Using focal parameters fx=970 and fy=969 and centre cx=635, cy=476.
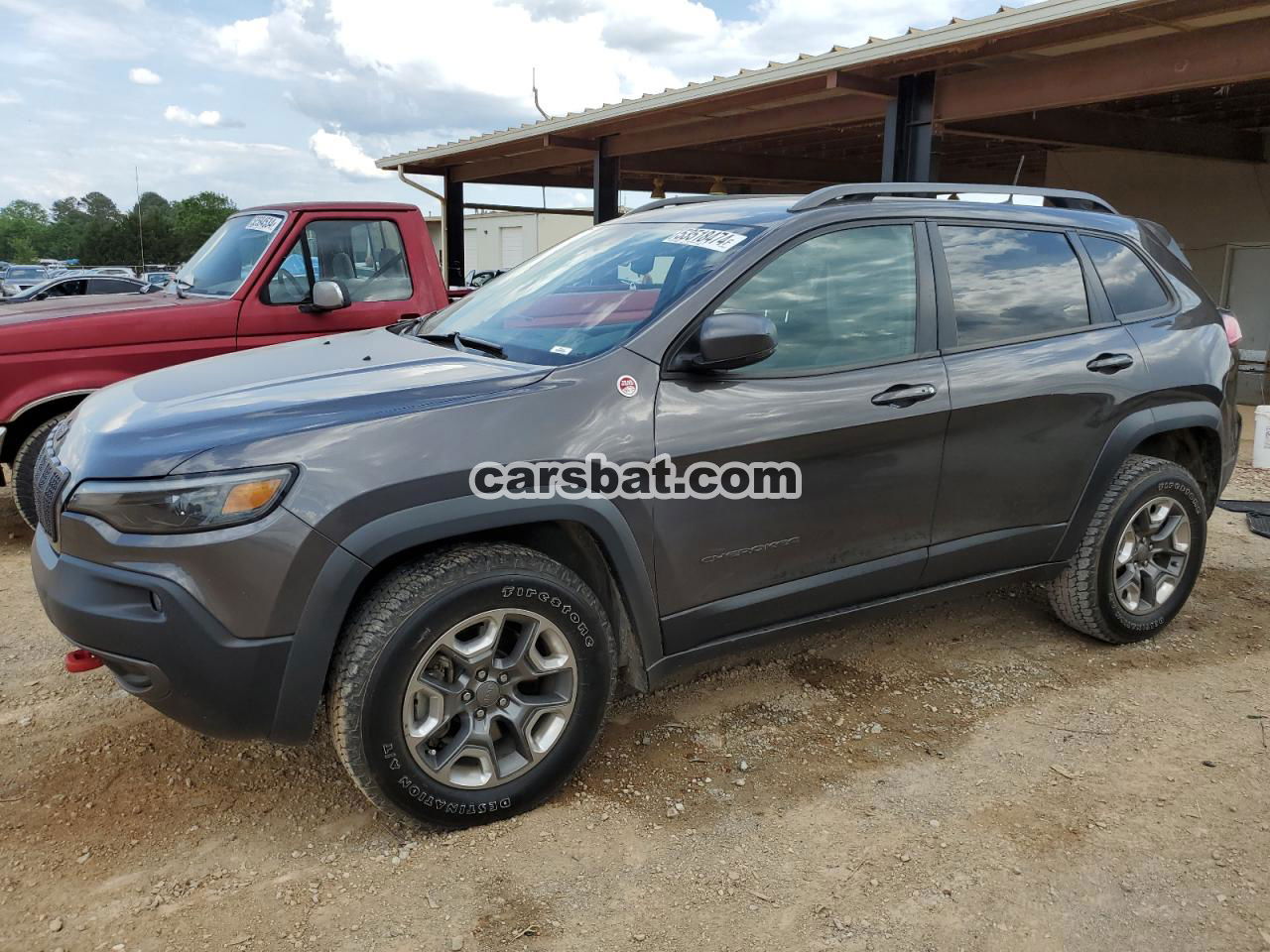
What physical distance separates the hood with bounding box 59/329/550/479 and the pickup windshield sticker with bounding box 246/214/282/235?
3019 mm

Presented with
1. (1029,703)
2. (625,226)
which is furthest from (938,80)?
(1029,703)

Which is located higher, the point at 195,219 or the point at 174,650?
the point at 195,219

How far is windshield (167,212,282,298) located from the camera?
19.8 ft

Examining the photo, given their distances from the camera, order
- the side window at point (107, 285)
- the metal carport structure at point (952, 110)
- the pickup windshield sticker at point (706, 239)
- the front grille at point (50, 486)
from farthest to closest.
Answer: the side window at point (107, 285)
the metal carport structure at point (952, 110)
the pickup windshield sticker at point (706, 239)
the front grille at point (50, 486)

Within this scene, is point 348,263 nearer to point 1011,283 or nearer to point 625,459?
point 625,459

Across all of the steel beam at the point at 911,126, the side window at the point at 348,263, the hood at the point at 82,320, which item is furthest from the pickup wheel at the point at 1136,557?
the steel beam at the point at 911,126

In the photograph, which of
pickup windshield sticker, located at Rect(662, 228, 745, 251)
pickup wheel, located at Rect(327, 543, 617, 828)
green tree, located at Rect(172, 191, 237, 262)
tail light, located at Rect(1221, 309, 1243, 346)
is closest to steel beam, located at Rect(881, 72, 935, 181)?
tail light, located at Rect(1221, 309, 1243, 346)

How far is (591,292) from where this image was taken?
3.42 meters

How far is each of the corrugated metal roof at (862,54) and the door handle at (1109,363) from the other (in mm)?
4068

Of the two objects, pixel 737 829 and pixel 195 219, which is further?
pixel 195 219

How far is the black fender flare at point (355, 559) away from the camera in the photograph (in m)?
2.50

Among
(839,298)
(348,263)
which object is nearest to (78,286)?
(348,263)

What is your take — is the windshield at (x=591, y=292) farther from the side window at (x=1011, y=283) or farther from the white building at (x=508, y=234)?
the white building at (x=508, y=234)

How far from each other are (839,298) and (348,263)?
390 cm
